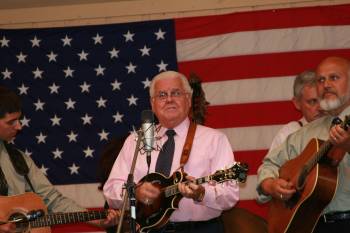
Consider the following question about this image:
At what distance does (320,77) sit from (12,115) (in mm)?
2408

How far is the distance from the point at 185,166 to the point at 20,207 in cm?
135

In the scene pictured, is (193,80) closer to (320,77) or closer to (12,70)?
(320,77)

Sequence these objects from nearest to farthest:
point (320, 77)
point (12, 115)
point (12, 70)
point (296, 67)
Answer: point (320, 77)
point (12, 115)
point (296, 67)
point (12, 70)

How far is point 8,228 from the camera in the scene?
4.38 m

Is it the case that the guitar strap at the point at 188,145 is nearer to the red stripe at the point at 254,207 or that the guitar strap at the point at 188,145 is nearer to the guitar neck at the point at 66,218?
the guitar neck at the point at 66,218

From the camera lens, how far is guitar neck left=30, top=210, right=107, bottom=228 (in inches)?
179

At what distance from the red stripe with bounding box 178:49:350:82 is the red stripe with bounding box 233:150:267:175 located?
807 millimetres

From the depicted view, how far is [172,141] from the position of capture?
14.4 ft

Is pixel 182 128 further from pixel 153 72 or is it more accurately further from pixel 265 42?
pixel 265 42

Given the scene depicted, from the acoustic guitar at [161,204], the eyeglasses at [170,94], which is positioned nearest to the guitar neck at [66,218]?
the acoustic guitar at [161,204]

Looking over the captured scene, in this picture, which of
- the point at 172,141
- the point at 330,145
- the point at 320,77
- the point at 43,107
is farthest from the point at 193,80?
the point at 43,107

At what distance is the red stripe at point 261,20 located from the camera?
620cm

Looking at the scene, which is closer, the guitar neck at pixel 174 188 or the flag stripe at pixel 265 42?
the guitar neck at pixel 174 188

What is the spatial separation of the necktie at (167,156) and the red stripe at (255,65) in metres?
2.04
